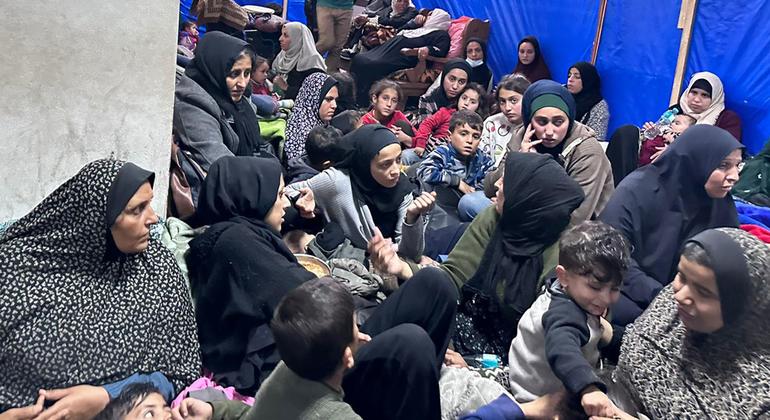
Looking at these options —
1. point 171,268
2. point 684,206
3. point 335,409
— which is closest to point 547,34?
point 684,206

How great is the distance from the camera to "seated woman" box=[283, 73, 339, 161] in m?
5.28

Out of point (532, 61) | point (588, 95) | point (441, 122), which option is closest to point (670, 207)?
point (441, 122)

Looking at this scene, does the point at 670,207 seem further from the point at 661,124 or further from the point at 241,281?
the point at 661,124

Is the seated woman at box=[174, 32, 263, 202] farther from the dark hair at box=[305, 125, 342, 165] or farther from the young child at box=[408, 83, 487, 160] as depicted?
the young child at box=[408, 83, 487, 160]

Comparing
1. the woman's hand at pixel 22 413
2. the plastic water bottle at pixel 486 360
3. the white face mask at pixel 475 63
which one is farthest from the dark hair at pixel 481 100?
the woman's hand at pixel 22 413

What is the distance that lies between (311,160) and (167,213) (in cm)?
137

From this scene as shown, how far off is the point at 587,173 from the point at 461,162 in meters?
1.07

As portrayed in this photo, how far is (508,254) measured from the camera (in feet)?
9.59

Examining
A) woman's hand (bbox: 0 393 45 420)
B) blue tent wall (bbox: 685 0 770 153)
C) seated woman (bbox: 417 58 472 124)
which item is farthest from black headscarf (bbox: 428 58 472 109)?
woman's hand (bbox: 0 393 45 420)

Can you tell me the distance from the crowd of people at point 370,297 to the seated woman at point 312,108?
1.51 m

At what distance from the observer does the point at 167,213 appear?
10.6ft

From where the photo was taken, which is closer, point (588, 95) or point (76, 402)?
point (76, 402)

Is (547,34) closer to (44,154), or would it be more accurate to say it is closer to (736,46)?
(736,46)

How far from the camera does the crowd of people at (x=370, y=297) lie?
2053 mm
